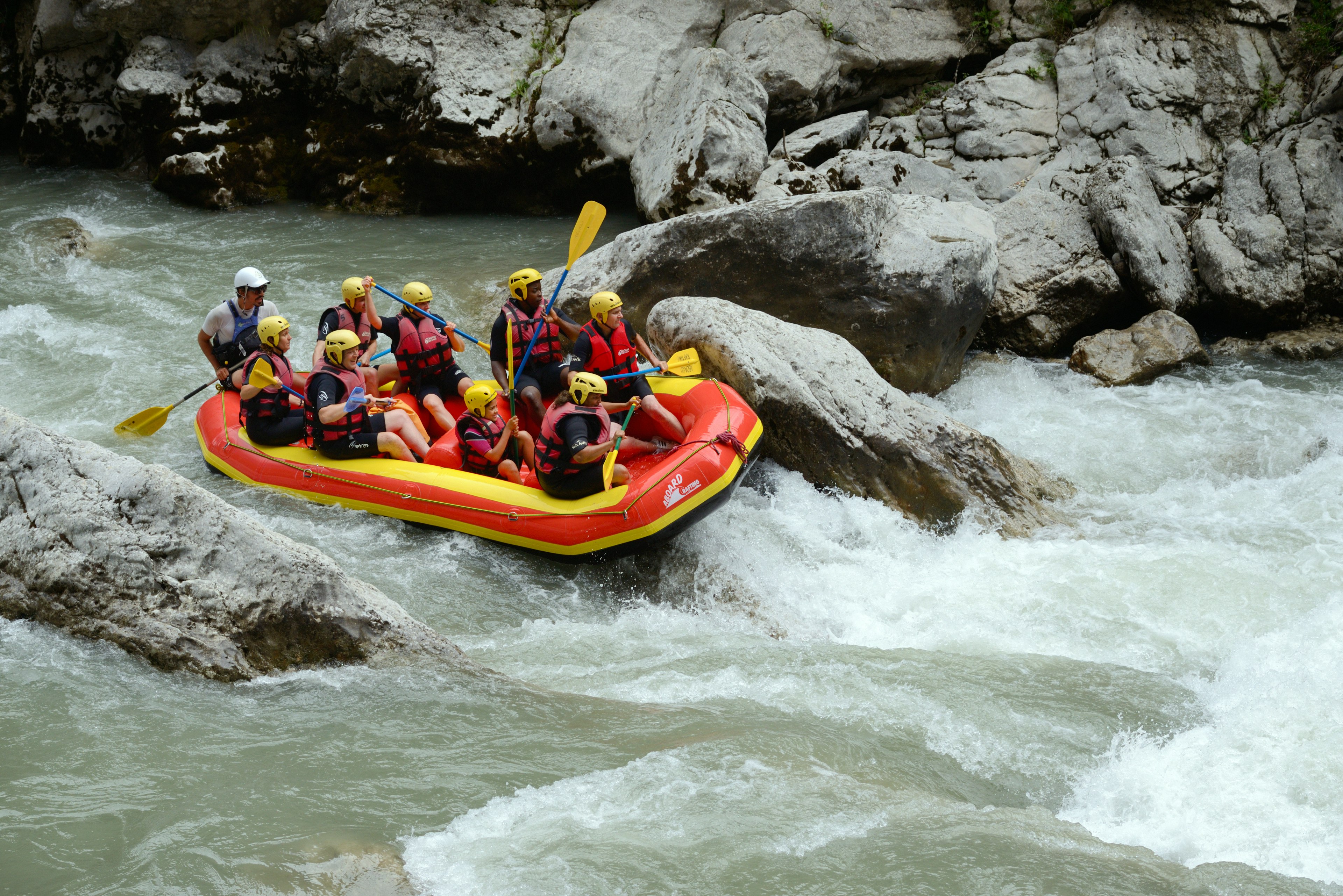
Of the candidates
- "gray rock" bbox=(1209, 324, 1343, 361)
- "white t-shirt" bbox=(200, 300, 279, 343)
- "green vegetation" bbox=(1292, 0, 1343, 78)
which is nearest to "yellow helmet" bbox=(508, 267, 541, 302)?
"white t-shirt" bbox=(200, 300, 279, 343)

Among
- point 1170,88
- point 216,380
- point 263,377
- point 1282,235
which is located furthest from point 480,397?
point 1170,88

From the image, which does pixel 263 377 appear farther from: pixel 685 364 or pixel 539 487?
pixel 685 364

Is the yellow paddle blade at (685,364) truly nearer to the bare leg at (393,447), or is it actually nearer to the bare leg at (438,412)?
the bare leg at (438,412)

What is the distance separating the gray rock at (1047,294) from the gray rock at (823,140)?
2.01 metres

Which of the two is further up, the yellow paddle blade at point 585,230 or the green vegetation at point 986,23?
the green vegetation at point 986,23

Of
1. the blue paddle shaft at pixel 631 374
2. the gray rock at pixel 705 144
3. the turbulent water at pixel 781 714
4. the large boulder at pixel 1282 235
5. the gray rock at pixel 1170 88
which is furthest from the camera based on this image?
the gray rock at pixel 1170 88

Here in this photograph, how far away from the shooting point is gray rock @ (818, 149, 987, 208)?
9.49m

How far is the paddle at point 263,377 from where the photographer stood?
596 cm

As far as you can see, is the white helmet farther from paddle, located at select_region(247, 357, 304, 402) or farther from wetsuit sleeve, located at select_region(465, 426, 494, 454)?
wetsuit sleeve, located at select_region(465, 426, 494, 454)

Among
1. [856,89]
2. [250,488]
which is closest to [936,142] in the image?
[856,89]

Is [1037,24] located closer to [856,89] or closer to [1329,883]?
[856,89]

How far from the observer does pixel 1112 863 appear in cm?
308

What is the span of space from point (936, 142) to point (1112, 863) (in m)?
8.46

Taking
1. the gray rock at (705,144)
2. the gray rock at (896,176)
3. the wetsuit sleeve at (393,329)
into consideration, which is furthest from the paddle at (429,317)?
the gray rock at (896,176)
